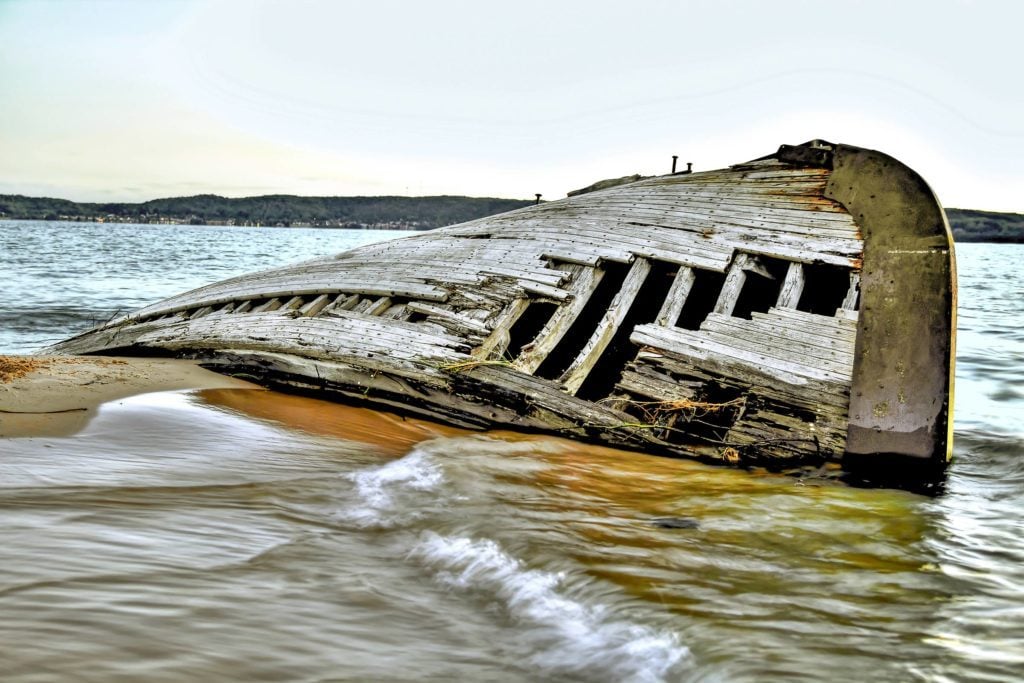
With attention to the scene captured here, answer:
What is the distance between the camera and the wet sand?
4.28 meters

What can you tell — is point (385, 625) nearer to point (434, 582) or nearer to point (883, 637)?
point (434, 582)

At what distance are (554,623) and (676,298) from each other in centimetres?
315

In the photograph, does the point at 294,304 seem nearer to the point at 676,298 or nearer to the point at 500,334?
the point at 500,334

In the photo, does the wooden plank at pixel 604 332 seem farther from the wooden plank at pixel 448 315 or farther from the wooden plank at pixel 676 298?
the wooden plank at pixel 448 315

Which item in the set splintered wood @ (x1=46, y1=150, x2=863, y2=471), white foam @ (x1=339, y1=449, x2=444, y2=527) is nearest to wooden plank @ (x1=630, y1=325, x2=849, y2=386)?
splintered wood @ (x1=46, y1=150, x2=863, y2=471)

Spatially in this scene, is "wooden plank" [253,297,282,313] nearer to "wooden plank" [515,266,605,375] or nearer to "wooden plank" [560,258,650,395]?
"wooden plank" [515,266,605,375]

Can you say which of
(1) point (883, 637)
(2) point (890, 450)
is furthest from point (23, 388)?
(2) point (890, 450)

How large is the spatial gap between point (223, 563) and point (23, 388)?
114 inches

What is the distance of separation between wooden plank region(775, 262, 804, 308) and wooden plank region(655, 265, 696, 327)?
2.04 feet

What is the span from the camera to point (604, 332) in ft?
17.8

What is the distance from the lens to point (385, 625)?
8.21ft

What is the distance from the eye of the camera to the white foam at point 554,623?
2.42 metres

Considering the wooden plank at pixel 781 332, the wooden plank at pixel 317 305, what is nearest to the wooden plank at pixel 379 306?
the wooden plank at pixel 317 305

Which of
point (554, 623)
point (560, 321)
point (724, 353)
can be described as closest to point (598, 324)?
point (560, 321)
